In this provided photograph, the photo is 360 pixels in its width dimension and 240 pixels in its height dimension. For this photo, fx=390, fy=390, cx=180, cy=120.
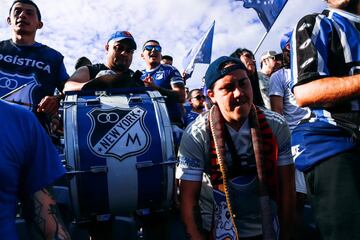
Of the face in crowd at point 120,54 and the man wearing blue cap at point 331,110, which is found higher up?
the face in crowd at point 120,54

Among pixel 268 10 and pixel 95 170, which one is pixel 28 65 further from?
pixel 268 10

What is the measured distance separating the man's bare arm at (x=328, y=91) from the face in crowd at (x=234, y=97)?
707 millimetres

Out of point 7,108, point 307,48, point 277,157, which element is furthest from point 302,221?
point 7,108

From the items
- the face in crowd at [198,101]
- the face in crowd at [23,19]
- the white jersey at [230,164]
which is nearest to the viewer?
the white jersey at [230,164]

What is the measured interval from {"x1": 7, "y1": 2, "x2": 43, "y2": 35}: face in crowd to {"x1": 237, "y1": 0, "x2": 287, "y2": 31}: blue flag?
182 inches

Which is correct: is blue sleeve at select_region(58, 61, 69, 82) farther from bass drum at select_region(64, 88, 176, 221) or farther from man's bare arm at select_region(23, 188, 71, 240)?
man's bare arm at select_region(23, 188, 71, 240)

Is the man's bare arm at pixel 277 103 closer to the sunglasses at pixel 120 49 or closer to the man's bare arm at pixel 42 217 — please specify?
the sunglasses at pixel 120 49

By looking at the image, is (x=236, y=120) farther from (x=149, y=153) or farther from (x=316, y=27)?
(x=316, y=27)

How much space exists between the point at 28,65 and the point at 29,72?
2.3 inches

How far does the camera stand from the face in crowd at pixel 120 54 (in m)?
3.47

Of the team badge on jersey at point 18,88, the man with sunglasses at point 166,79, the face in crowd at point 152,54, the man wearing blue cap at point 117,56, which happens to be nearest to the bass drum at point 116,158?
the team badge on jersey at point 18,88

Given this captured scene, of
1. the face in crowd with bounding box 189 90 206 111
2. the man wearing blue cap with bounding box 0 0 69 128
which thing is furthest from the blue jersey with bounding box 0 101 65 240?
the face in crowd with bounding box 189 90 206 111

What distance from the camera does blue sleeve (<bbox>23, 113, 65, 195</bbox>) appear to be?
135 centimetres

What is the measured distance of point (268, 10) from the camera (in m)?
7.01
